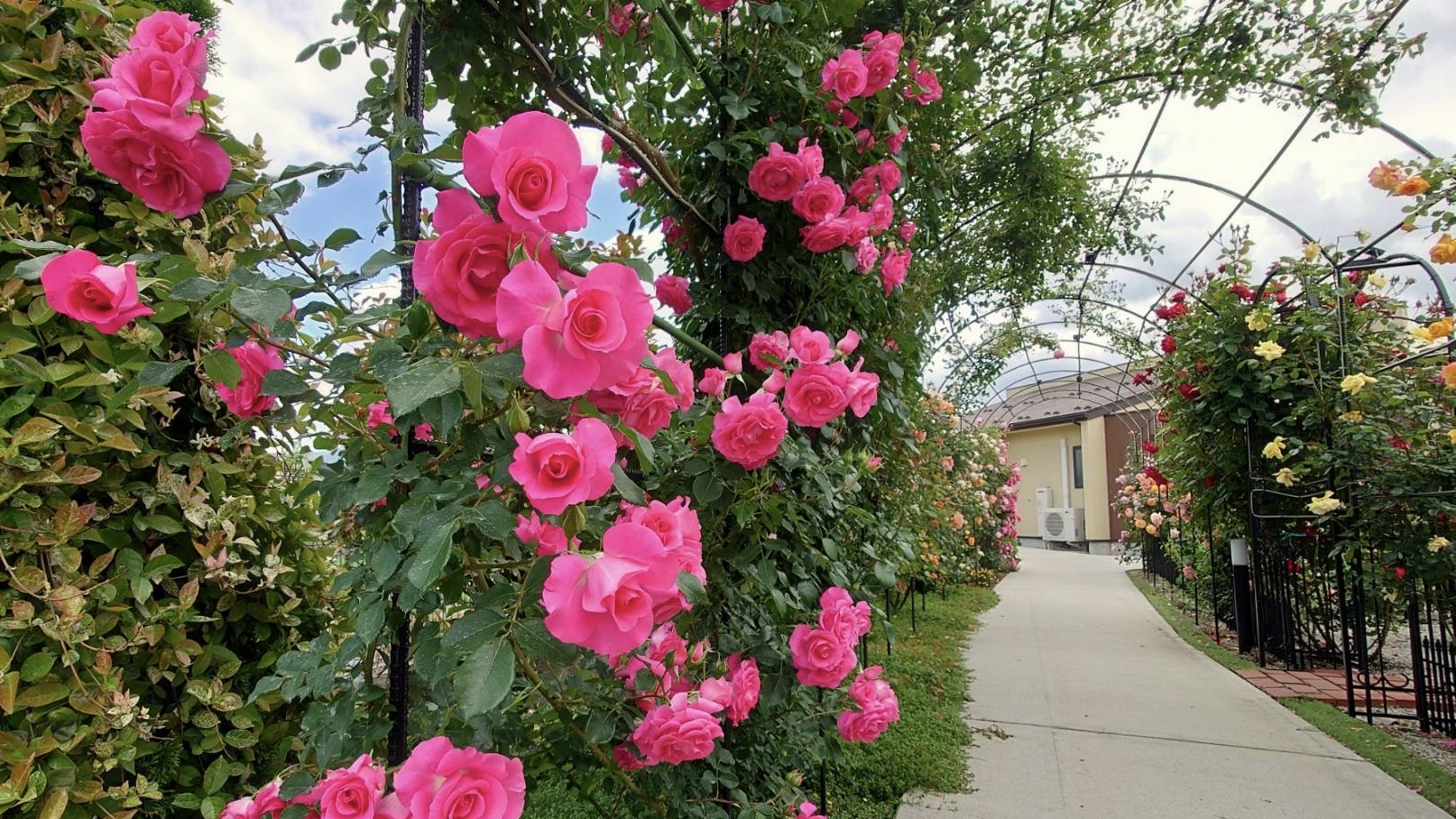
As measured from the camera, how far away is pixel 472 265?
588mm

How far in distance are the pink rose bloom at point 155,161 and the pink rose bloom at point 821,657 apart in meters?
1.11

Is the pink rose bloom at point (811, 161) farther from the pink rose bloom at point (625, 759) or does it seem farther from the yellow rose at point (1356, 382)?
the yellow rose at point (1356, 382)

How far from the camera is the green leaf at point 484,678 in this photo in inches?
21.5

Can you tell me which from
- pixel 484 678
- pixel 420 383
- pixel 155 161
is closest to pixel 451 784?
pixel 484 678

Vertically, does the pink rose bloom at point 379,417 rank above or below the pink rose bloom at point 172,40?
below

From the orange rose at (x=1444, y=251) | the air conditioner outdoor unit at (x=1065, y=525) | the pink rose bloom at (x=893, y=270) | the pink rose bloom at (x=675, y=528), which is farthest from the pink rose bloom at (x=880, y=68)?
the air conditioner outdoor unit at (x=1065, y=525)

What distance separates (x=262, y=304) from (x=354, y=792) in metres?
0.42

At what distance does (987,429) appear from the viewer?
30.3ft

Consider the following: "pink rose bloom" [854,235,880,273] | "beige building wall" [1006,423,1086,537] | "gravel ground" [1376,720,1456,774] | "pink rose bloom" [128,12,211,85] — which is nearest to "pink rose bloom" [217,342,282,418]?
"pink rose bloom" [128,12,211,85]

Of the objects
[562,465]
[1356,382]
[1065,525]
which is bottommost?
[1065,525]

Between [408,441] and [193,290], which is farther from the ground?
[193,290]

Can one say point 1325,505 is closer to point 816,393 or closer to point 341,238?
point 816,393

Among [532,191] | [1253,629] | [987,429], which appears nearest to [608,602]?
[532,191]

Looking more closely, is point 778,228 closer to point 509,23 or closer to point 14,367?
point 509,23
